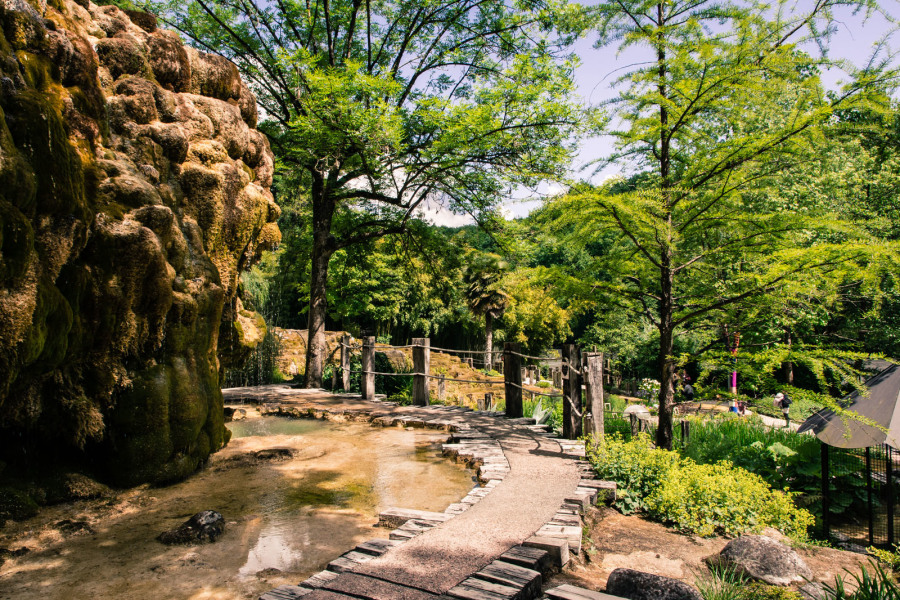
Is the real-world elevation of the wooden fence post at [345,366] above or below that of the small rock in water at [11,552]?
above

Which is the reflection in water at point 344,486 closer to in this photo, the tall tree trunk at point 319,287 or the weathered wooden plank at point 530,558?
the weathered wooden plank at point 530,558

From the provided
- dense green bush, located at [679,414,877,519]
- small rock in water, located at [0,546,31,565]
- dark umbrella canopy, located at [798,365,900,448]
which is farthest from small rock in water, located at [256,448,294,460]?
dark umbrella canopy, located at [798,365,900,448]

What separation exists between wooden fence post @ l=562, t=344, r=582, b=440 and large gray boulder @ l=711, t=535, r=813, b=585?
3282 mm

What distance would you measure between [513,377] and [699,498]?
4.01 metres

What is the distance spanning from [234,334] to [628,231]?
6.30 m

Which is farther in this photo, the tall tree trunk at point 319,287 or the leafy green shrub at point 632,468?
the tall tree trunk at point 319,287

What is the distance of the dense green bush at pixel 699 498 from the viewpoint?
479 cm

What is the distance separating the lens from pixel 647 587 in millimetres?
3115

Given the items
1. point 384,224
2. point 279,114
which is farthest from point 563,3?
point 279,114

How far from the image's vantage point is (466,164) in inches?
486

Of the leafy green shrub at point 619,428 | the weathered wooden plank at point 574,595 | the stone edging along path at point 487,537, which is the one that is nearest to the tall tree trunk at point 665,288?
the stone edging along path at point 487,537

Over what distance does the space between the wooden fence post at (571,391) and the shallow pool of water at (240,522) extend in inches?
70.4

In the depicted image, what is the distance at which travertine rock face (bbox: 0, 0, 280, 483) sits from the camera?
4305 mm

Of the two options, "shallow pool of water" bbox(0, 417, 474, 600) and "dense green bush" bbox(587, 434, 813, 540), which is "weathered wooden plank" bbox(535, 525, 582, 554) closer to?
"dense green bush" bbox(587, 434, 813, 540)
